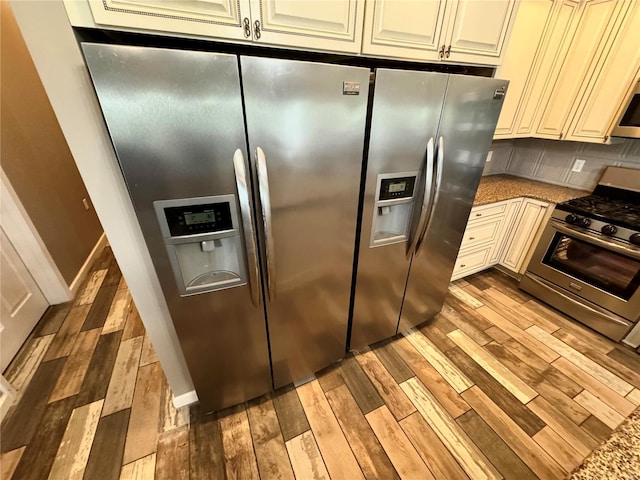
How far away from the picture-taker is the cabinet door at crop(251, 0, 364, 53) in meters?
0.92

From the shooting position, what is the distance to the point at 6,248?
6.24ft

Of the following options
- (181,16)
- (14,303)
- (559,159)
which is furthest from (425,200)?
(14,303)

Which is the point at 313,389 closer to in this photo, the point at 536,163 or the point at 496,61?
the point at 496,61

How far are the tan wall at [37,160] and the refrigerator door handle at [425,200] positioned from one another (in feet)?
9.47

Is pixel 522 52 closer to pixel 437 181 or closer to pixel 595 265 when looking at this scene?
pixel 437 181

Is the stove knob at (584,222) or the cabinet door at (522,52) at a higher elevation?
the cabinet door at (522,52)

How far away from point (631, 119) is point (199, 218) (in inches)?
118

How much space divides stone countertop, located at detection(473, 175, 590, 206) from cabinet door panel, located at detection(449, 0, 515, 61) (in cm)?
113

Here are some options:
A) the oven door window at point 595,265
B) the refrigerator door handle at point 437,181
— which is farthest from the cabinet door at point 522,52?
the oven door window at point 595,265

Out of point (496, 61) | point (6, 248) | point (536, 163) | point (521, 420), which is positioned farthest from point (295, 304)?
point (536, 163)

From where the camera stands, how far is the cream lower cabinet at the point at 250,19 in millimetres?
768

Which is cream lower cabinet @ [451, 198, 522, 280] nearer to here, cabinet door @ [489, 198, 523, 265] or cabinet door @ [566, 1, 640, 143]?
cabinet door @ [489, 198, 523, 265]

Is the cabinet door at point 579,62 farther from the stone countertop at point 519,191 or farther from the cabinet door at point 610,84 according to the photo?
the stone countertop at point 519,191

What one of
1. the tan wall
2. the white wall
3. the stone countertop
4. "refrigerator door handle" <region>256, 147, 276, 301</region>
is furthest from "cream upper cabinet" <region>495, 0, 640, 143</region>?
the tan wall
